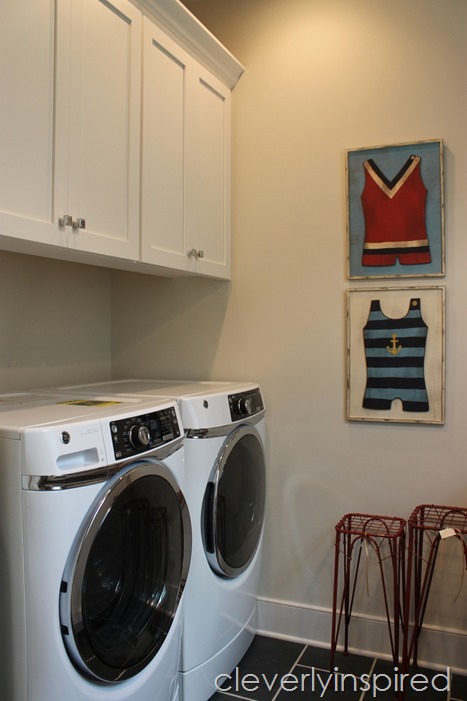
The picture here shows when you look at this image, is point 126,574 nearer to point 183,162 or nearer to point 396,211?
point 183,162

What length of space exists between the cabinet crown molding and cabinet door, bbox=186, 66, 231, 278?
0.18 feet

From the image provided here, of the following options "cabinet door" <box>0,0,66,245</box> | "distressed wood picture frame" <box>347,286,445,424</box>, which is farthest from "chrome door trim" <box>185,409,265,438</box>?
"cabinet door" <box>0,0,66,245</box>

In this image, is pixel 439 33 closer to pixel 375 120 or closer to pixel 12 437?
pixel 375 120

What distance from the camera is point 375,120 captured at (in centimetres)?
244

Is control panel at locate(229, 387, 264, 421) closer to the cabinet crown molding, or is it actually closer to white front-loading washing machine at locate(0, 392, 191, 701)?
white front-loading washing machine at locate(0, 392, 191, 701)

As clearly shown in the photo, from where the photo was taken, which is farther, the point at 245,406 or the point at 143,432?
the point at 245,406

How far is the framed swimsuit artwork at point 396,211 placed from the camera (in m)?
2.34

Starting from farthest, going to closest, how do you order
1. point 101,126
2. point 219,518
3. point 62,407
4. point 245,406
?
point 245,406
point 219,518
point 101,126
point 62,407

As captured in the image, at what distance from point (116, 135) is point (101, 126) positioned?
0.08 m

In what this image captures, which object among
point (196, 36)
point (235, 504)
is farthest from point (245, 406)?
point (196, 36)

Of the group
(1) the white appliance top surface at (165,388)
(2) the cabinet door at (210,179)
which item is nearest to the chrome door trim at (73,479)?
(1) the white appliance top surface at (165,388)

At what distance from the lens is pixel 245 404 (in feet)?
7.51

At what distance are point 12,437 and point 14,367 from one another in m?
1.00

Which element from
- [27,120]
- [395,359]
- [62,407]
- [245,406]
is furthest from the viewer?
[395,359]
